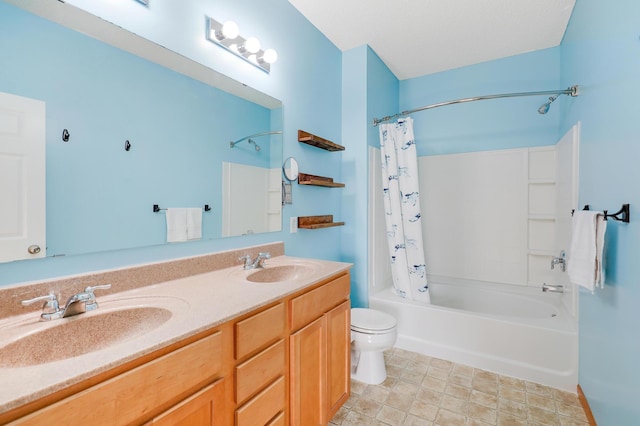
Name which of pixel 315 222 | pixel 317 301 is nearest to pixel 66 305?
pixel 317 301

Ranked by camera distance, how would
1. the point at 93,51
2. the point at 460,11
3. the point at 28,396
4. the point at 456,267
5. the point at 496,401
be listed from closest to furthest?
the point at 28,396 < the point at 93,51 < the point at 496,401 < the point at 460,11 < the point at 456,267

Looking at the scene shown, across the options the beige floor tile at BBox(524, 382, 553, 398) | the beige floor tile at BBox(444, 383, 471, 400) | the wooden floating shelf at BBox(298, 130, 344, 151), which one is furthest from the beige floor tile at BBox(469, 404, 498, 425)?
the wooden floating shelf at BBox(298, 130, 344, 151)

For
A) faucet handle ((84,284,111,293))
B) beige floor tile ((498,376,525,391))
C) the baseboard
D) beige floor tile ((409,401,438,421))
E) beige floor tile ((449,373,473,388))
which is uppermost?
faucet handle ((84,284,111,293))

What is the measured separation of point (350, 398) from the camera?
1930 millimetres

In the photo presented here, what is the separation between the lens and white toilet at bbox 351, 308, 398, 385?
2.00 m

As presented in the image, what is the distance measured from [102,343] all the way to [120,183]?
601 mm

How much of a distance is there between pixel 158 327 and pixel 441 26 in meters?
2.78

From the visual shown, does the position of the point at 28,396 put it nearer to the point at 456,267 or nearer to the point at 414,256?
the point at 414,256

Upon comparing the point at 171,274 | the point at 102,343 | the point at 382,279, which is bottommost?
the point at 382,279

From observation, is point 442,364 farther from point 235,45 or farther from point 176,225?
point 235,45

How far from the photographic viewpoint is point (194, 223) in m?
1.49

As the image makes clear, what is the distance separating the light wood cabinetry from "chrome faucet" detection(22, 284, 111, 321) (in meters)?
0.39

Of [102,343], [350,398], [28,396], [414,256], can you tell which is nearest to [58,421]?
[28,396]

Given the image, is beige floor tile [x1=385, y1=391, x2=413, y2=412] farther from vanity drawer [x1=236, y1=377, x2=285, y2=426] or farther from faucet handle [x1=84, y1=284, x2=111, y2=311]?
faucet handle [x1=84, y1=284, x2=111, y2=311]
